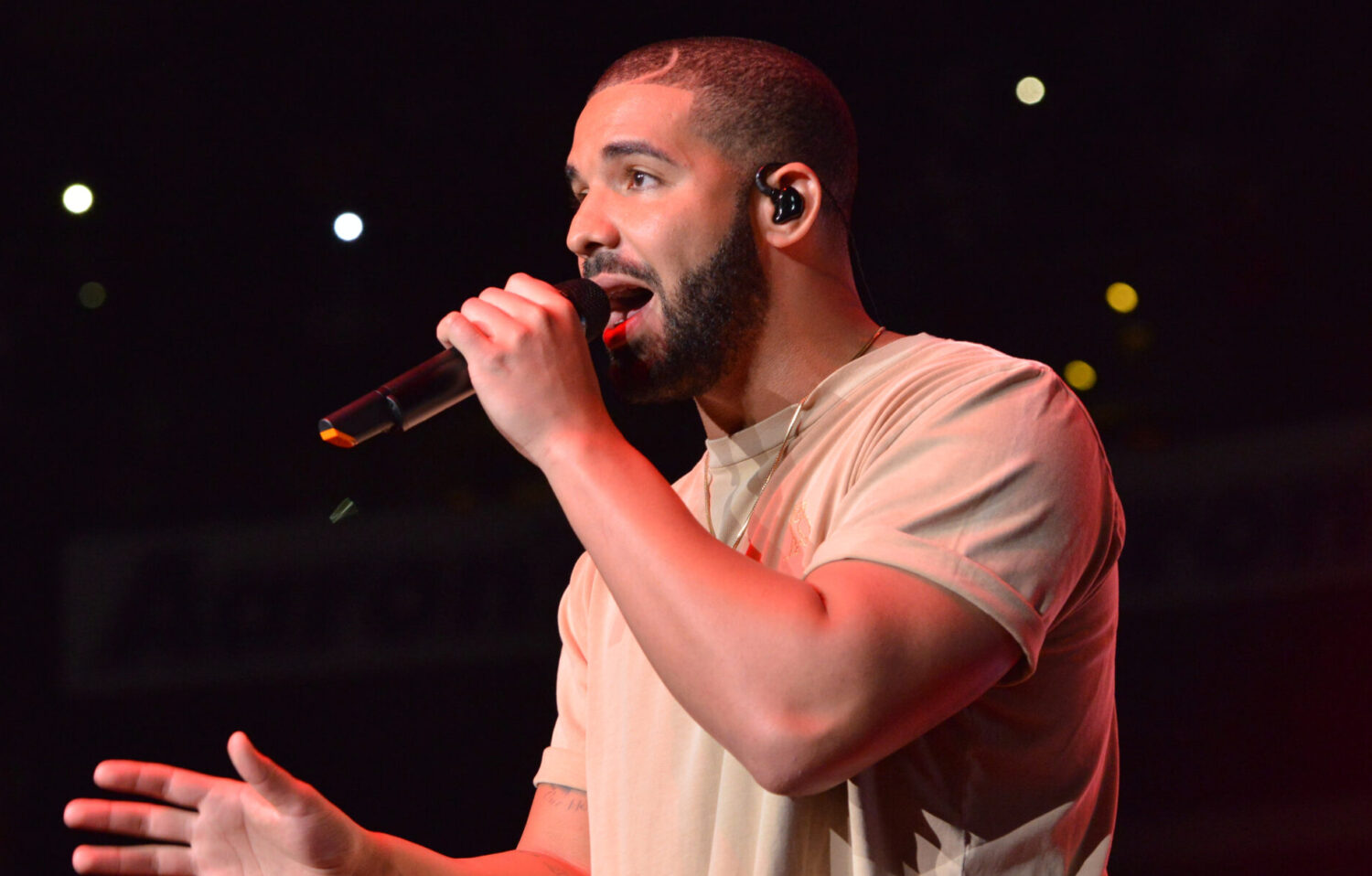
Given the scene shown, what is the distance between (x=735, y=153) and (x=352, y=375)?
1.55 m

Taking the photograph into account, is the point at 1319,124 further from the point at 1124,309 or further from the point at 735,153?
the point at 735,153

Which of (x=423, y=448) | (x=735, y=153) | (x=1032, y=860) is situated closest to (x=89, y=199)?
(x=423, y=448)

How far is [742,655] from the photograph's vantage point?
900 mm

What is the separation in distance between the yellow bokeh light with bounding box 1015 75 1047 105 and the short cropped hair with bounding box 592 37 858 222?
3.29 feet

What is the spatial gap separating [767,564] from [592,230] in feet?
1.40

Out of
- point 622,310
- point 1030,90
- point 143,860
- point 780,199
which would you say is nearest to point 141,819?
point 143,860

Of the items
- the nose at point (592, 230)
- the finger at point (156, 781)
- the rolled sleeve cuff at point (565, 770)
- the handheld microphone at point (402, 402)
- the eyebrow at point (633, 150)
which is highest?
the eyebrow at point (633, 150)

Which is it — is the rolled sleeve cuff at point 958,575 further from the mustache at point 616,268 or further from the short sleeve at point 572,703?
the short sleeve at point 572,703

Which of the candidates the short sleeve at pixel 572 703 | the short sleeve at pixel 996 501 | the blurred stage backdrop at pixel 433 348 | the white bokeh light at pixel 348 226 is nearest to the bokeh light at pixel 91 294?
the blurred stage backdrop at pixel 433 348

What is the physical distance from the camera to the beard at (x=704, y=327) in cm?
136

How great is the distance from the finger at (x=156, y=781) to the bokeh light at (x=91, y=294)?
168 centimetres

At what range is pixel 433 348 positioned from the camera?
9.10ft

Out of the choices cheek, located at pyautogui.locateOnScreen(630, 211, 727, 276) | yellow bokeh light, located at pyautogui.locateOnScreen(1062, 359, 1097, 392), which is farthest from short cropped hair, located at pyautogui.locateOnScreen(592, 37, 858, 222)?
A: yellow bokeh light, located at pyautogui.locateOnScreen(1062, 359, 1097, 392)

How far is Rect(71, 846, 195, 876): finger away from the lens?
49.3 inches
